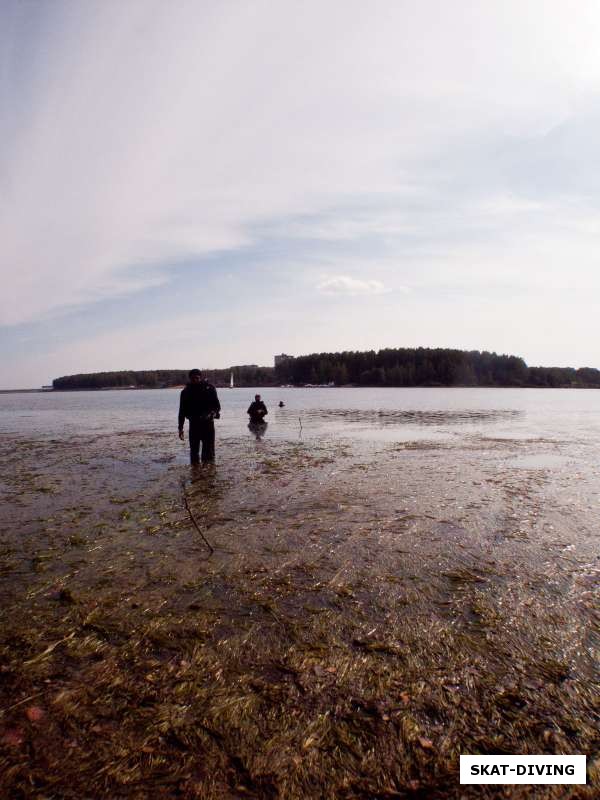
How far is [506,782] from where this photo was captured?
2465mm

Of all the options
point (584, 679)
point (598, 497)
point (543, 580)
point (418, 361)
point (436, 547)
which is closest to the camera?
point (584, 679)

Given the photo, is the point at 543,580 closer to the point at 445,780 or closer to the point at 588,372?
the point at 445,780

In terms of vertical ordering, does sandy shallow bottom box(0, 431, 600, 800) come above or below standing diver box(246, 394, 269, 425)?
below

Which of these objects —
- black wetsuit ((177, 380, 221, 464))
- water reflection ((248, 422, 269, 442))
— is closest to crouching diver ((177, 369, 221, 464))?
black wetsuit ((177, 380, 221, 464))

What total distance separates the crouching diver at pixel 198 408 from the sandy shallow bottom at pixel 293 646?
14.7ft

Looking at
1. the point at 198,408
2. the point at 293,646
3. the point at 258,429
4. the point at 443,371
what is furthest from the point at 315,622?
the point at 443,371

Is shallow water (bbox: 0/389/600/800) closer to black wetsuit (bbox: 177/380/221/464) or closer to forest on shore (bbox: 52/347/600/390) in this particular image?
black wetsuit (bbox: 177/380/221/464)

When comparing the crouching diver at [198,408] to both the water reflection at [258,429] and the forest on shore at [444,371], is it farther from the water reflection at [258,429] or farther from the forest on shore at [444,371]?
the forest on shore at [444,371]

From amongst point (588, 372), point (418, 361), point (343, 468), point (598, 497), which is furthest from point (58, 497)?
point (588, 372)

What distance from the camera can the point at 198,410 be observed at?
1268 cm

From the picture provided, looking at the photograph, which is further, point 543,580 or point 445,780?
point 543,580

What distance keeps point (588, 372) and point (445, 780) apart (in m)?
220

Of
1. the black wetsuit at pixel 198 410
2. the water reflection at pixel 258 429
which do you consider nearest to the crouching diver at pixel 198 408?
the black wetsuit at pixel 198 410

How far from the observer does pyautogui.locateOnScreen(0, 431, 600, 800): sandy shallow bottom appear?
250cm
